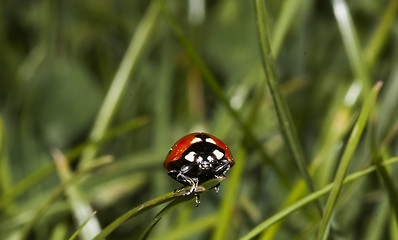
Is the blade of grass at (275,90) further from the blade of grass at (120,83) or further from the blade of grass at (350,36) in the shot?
the blade of grass at (120,83)

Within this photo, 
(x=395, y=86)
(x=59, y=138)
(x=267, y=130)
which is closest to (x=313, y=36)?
(x=267, y=130)

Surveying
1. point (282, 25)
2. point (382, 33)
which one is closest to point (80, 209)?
point (282, 25)

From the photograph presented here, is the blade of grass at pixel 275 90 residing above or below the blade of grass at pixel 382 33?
below

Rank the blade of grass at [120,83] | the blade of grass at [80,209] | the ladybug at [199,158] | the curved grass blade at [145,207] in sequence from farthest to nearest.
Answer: the blade of grass at [120,83]
the blade of grass at [80,209]
the ladybug at [199,158]
the curved grass blade at [145,207]

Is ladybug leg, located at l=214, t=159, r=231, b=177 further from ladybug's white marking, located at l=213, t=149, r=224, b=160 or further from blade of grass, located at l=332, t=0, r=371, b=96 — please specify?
blade of grass, located at l=332, t=0, r=371, b=96

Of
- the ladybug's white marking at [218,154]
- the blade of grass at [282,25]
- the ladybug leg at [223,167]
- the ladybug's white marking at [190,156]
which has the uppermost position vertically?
the blade of grass at [282,25]

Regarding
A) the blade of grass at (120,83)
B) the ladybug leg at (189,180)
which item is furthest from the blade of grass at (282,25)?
the ladybug leg at (189,180)

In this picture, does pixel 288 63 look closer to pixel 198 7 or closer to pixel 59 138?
pixel 198 7

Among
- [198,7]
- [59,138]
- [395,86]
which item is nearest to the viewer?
[395,86]
